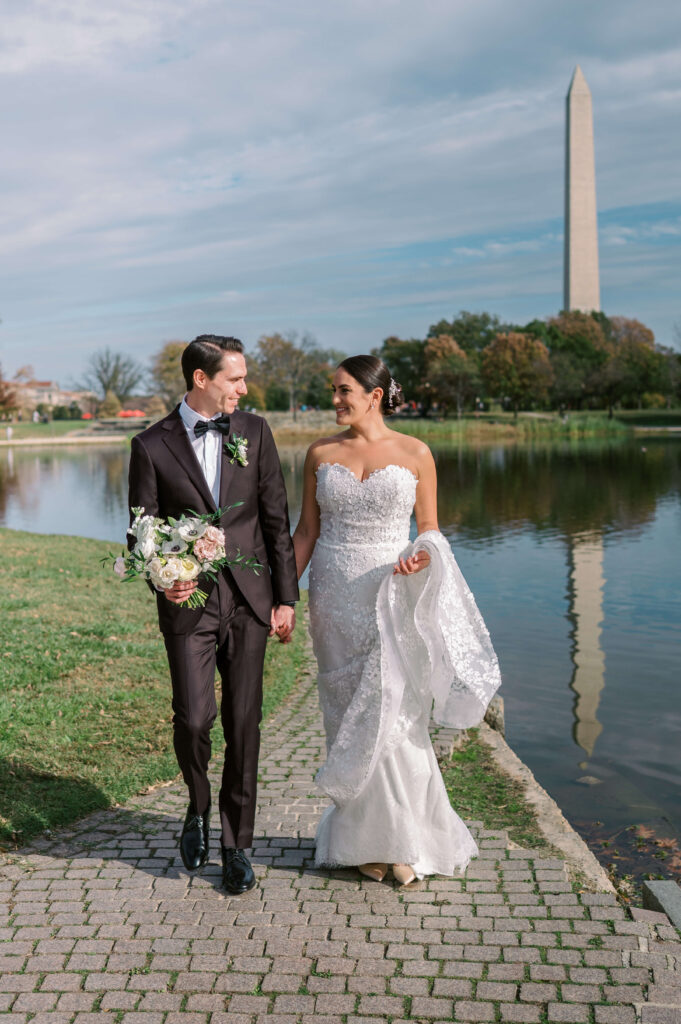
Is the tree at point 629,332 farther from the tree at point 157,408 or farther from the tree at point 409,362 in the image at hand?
the tree at point 157,408

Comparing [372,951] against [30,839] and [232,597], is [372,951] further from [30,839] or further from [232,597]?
[30,839]

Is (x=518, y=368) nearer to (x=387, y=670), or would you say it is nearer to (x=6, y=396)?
(x=6, y=396)

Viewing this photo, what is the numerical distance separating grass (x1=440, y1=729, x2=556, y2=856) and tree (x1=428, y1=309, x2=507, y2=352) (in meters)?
92.1

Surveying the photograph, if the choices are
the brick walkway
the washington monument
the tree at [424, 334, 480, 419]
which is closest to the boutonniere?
the brick walkway

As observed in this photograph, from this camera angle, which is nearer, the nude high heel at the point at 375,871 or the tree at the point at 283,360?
the nude high heel at the point at 375,871

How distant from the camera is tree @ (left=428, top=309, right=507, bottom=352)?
97375mm

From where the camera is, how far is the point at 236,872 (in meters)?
4.33

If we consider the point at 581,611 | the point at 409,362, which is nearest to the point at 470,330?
the point at 409,362

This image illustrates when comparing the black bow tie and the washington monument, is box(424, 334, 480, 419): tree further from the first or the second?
the black bow tie

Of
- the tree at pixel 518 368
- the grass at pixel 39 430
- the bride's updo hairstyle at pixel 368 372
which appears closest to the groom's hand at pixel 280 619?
the bride's updo hairstyle at pixel 368 372

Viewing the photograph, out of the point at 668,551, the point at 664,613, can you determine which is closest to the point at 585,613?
the point at 664,613

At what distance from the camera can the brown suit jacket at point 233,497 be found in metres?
4.31

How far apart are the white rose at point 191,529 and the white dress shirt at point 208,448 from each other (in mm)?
316

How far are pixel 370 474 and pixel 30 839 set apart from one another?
255 cm
